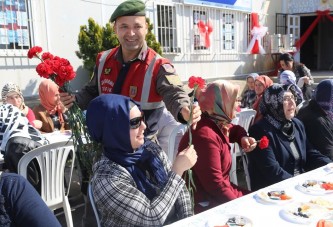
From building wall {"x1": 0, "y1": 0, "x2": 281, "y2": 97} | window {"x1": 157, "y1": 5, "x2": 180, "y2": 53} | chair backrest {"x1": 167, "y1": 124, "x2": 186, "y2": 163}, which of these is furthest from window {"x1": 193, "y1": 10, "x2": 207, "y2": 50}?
chair backrest {"x1": 167, "y1": 124, "x2": 186, "y2": 163}

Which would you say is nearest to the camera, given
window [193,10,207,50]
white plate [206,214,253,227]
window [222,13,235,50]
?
white plate [206,214,253,227]

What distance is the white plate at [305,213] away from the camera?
1.57m

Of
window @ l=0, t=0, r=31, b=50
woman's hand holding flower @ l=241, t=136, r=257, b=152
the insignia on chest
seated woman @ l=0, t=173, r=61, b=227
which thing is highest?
window @ l=0, t=0, r=31, b=50

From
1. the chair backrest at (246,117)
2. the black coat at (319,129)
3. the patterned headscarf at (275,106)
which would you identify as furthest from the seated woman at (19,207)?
the chair backrest at (246,117)

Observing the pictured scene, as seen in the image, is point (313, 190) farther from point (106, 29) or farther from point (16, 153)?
point (106, 29)

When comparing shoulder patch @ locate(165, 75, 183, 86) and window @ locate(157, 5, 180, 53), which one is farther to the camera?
window @ locate(157, 5, 180, 53)

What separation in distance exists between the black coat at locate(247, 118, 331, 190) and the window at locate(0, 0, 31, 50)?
443 cm

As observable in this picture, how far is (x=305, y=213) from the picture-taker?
5.29ft

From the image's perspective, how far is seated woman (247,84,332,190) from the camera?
2529 millimetres

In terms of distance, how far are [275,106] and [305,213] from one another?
3.87 ft

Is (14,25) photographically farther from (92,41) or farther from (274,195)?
(274,195)

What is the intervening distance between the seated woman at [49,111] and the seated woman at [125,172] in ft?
9.22

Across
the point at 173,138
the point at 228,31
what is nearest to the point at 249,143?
the point at 173,138

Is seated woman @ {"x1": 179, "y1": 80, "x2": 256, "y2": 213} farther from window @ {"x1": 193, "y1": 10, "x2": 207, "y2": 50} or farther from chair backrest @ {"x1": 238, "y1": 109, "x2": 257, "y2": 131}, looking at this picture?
window @ {"x1": 193, "y1": 10, "x2": 207, "y2": 50}
